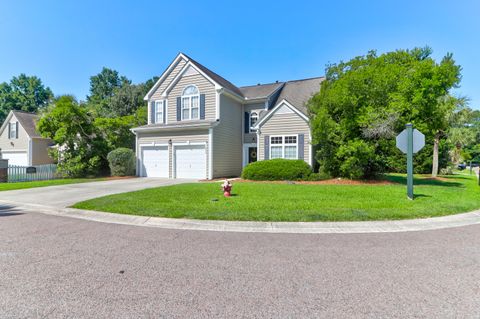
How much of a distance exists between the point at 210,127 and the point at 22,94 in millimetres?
52919

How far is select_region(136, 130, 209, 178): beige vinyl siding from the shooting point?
639 inches

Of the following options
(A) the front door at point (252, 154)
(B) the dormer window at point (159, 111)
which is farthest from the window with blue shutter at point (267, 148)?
(B) the dormer window at point (159, 111)

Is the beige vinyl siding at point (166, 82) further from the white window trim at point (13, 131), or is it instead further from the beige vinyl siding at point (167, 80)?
the white window trim at point (13, 131)

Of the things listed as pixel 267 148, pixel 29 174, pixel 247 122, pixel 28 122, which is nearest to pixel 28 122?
pixel 28 122

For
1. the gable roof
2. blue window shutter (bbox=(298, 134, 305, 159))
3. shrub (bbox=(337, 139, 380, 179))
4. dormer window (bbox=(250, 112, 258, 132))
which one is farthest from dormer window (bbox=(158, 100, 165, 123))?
the gable roof

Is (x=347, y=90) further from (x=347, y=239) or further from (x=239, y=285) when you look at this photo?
(x=239, y=285)

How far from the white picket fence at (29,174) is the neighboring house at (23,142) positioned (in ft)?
32.3

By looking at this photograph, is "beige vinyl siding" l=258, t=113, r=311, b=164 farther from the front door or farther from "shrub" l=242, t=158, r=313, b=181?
the front door

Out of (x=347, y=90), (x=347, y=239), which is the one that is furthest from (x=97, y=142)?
(x=347, y=239)

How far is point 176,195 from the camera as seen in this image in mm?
9156

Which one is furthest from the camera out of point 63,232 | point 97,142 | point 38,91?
point 38,91

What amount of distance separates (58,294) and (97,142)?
19.5m

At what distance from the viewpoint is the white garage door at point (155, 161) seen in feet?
57.1

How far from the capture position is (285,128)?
51.4ft
